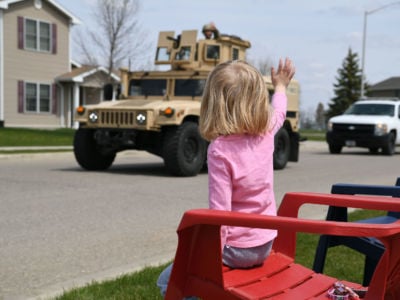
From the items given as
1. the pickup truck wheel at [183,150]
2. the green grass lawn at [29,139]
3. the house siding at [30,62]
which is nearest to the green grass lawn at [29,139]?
the green grass lawn at [29,139]

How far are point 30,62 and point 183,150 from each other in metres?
19.0

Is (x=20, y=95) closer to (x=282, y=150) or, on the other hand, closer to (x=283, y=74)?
(x=282, y=150)

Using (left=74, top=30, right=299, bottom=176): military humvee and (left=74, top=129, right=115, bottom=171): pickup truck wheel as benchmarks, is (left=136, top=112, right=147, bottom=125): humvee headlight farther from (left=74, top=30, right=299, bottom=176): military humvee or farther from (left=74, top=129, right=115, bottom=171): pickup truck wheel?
(left=74, top=129, right=115, bottom=171): pickup truck wheel

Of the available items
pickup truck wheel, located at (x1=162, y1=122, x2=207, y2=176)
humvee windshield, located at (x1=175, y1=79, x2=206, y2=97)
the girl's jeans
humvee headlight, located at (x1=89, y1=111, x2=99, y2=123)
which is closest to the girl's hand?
the girl's jeans

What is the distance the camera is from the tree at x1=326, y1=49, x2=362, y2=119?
6362 centimetres

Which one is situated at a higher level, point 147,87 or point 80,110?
point 147,87

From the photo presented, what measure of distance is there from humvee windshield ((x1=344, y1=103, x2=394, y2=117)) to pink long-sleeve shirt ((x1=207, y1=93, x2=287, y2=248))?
63.2 ft

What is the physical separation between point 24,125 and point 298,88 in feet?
54.7

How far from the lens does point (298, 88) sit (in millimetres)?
14805

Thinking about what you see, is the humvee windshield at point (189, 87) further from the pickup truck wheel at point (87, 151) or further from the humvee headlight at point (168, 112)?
the pickup truck wheel at point (87, 151)

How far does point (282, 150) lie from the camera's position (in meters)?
13.4

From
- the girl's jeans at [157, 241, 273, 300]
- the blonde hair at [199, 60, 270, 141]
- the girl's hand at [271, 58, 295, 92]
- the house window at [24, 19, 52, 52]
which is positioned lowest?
the girl's jeans at [157, 241, 273, 300]

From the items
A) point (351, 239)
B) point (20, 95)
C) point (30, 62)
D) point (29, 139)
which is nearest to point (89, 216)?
point (351, 239)

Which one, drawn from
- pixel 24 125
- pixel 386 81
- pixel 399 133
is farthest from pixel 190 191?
pixel 386 81
